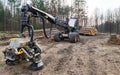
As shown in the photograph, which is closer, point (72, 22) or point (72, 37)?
point (72, 37)

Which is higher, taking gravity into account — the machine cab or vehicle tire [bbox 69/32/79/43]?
the machine cab

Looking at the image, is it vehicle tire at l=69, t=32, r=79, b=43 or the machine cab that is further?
the machine cab

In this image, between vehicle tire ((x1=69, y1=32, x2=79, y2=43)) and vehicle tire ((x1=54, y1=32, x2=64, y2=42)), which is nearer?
vehicle tire ((x1=69, y1=32, x2=79, y2=43))

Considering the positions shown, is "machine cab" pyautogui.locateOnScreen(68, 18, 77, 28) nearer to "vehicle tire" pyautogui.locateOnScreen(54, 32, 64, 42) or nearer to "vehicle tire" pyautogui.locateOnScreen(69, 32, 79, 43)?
"vehicle tire" pyautogui.locateOnScreen(69, 32, 79, 43)

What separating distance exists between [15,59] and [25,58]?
39 cm

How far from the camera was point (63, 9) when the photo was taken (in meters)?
53.1

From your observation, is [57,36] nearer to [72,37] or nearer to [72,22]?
[72,37]

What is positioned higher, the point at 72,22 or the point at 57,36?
the point at 72,22

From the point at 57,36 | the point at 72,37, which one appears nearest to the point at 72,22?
the point at 72,37

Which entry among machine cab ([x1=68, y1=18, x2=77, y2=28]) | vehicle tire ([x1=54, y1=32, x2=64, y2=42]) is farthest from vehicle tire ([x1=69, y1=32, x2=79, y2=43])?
vehicle tire ([x1=54, y1=32, x2=64, y2=42])

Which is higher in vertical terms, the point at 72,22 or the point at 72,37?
the point at 72,22

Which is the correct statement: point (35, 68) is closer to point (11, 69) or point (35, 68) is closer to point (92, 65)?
point (11, 69)

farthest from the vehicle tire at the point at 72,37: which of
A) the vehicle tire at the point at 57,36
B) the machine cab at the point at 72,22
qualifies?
the vehicle tire at the point at 57,36

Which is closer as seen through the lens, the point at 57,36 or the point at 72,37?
the point at 72,37
